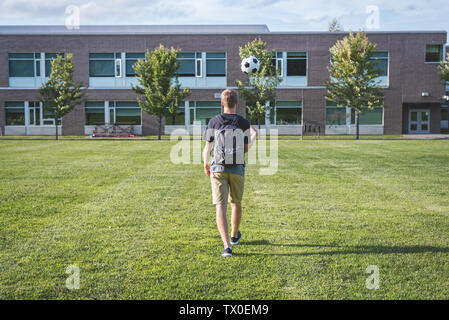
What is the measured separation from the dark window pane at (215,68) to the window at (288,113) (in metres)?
5.75

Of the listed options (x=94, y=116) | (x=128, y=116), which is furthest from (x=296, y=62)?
(x=94, y=116)

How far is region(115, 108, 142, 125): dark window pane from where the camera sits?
39406mm

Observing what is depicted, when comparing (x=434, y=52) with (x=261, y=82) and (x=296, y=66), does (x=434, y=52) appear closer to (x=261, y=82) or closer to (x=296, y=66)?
(x=296, y=66)

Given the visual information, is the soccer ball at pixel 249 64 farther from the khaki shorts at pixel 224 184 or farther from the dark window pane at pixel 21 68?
the dark window pane at pixel 21 68

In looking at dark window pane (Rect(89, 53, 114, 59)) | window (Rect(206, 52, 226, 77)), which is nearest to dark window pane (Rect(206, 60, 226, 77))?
window (Rect(206, 52, 226, 77))

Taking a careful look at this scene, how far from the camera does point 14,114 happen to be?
39.7m

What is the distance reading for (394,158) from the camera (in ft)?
53.3

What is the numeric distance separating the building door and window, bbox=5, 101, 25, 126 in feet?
117

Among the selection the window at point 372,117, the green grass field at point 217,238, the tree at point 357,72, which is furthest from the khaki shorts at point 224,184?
the window at point 372,117

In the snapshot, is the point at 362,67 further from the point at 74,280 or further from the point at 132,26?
the point at 74,280

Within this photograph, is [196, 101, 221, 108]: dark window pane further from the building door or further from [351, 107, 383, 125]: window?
the building door

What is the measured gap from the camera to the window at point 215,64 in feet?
128
